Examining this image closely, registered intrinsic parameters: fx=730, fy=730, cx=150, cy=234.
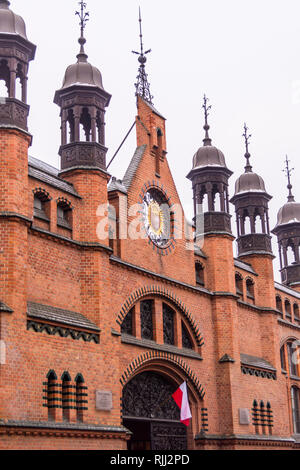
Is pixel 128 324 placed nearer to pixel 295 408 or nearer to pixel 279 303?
pixel 279 303

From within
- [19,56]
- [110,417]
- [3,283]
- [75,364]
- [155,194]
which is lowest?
[110,417]

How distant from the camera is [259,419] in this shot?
34.1 metres

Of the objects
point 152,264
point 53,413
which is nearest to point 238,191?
point 152,264

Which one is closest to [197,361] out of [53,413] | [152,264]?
[152,264]

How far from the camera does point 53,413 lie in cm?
2248

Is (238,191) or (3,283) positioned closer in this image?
(3,283)

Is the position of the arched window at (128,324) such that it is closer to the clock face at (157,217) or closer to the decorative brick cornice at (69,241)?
the decorative brick cornice at (69,241)

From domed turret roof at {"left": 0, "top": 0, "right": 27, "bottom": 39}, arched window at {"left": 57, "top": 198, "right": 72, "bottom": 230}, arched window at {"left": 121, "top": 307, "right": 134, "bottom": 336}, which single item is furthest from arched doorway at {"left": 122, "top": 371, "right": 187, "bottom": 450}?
domed turret roof at {"left": 0, "top": 0, "right": 27, "bottom": 39}

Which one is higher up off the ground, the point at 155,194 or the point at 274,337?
the point at 155,194

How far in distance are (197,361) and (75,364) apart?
8.76 metres

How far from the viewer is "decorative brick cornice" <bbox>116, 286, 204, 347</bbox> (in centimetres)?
2709
